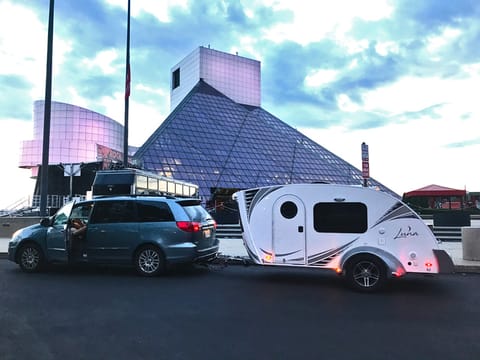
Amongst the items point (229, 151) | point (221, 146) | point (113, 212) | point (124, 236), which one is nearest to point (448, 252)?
point (124, 236)

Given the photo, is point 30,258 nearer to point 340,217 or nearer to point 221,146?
point 340,217

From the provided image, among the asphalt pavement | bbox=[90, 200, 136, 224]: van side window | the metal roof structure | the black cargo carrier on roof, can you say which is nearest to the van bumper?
the asphalt pavement

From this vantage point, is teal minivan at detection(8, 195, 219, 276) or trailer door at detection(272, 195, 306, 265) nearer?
trailer door at detection(272, 195, 306, 265)

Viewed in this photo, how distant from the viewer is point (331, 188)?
7.94 m

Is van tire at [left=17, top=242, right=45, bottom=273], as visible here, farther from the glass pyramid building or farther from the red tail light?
the glass pyramid building

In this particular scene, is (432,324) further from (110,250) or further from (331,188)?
(110,250)

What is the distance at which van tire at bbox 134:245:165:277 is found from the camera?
29.3 feet

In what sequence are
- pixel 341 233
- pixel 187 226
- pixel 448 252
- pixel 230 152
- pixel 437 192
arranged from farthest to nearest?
pixel 230 152 < pixel 437 192 < pixel 448 252 < pixel 187 226 < pixel 341 233

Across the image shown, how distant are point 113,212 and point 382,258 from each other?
592cm

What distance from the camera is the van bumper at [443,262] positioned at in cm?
722

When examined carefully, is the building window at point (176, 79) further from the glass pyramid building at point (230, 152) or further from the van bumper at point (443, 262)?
the van bumper at point (443, 262)

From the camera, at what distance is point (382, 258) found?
7.38 meters

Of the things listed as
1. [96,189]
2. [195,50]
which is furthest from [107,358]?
[195,50]

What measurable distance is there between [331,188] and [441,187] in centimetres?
2011
